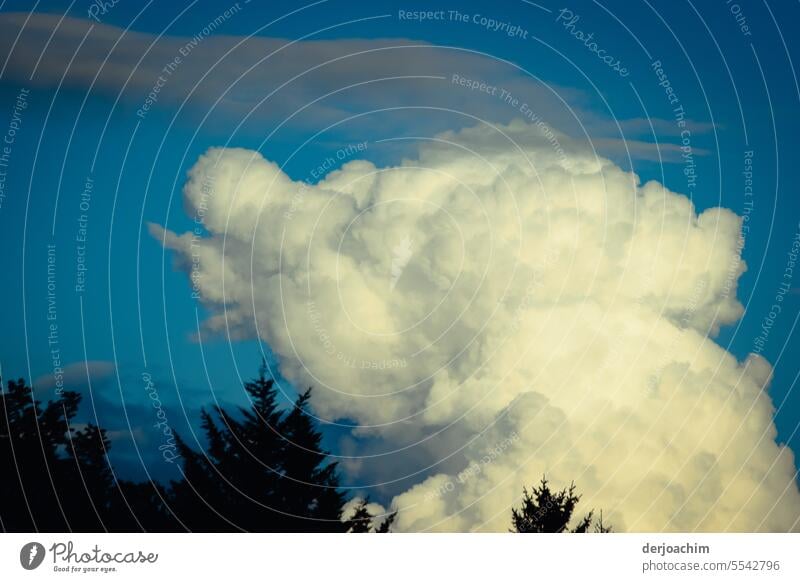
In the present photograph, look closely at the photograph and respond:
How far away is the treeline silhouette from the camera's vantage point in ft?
123

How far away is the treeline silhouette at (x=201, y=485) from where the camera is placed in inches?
1481

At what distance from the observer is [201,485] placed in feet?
133
